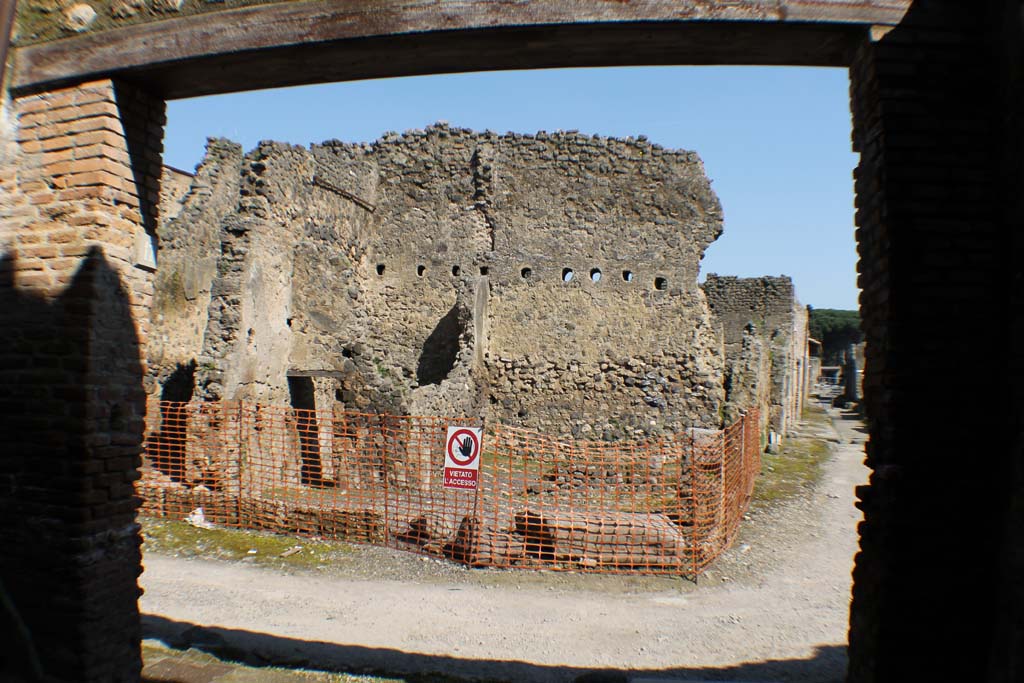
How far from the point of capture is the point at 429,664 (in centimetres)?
527

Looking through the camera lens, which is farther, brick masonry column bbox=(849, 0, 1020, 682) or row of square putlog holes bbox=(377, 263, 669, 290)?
row of square putlog holes bbox=(377, 263, 669, 290)

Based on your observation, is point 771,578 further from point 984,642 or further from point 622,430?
point 622,430

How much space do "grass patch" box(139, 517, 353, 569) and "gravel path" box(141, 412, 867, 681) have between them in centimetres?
27

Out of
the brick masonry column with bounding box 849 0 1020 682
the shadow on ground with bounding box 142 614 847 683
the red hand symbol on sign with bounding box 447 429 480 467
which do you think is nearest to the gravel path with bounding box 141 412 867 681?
the shadow on ground with bounding box 142 614 847 683

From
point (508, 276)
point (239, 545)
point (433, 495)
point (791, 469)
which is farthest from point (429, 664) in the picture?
point (791, 469)

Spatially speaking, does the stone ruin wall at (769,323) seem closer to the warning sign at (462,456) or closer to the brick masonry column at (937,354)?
the warning sign at (462,456)

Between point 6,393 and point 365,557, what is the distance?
204 inches

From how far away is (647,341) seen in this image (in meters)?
14.2

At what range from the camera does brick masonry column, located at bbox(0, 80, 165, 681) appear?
3.66 metres

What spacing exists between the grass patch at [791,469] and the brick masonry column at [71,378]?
30.9 feet

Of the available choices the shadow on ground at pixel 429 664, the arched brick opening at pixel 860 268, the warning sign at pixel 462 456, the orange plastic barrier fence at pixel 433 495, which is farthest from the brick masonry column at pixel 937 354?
the warning sign at pixel 462 456

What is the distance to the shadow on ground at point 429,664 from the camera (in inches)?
199

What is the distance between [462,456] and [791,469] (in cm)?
892

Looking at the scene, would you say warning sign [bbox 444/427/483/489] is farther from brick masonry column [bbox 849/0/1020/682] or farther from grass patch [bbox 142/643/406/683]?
brick masonry column [bbox 849/0/1020/682]
